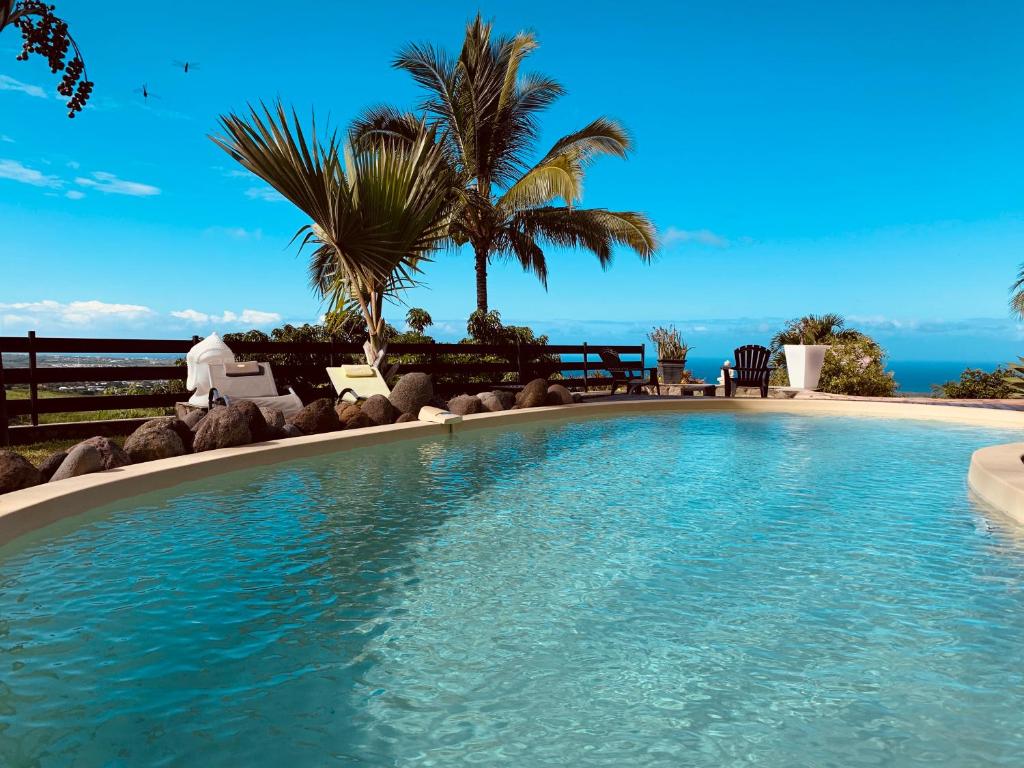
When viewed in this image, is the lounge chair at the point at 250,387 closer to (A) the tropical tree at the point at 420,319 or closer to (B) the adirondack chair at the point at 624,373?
(B) the adirondack chair at the point at 624,373

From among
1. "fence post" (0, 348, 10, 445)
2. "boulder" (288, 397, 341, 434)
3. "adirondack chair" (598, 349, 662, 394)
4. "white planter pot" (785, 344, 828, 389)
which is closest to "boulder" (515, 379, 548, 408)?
"adirondack chair" (598, 349, 662, 394)

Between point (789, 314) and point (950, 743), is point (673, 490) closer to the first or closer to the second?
point (950, 743)

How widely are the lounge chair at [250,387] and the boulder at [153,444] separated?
A: 5.78 ft

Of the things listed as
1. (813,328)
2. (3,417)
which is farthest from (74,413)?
(813,328)

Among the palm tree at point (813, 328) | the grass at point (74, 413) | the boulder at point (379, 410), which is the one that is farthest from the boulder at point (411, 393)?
the palm tree at point (813, 328)

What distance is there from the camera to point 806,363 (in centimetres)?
1586

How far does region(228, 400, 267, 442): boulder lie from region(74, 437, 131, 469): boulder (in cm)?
140

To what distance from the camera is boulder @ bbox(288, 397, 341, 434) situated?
27.4 ft

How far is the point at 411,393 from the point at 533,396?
2.65 m

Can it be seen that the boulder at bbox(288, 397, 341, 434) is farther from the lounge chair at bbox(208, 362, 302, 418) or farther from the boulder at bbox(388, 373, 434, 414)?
the boulder at bbox(388, 373, 434, 414)

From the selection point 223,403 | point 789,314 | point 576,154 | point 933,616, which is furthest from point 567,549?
point 789,314

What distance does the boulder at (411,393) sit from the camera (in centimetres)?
991

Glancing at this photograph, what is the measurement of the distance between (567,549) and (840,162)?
36750 mm

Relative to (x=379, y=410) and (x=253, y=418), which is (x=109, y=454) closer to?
(x=253, y=418)
